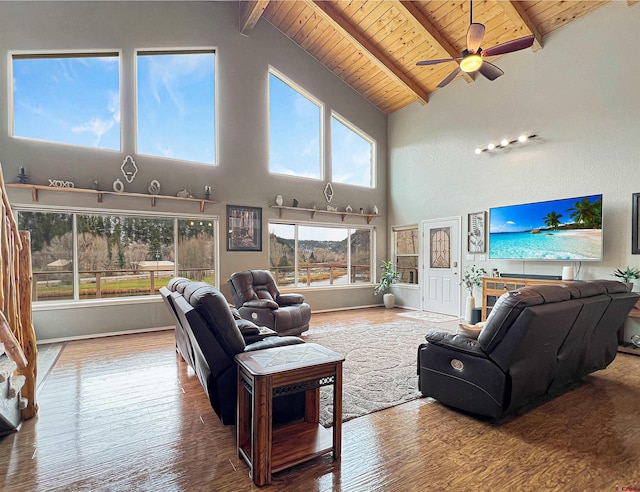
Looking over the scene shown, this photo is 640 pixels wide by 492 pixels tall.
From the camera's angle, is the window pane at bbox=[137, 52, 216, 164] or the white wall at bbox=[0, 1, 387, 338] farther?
the window pane at bbox=[137, 52, 216, 164]

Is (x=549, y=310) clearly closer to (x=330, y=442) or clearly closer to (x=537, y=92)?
(x=330, y=442)

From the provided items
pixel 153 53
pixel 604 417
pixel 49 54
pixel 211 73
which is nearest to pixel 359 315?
pixel 604 417

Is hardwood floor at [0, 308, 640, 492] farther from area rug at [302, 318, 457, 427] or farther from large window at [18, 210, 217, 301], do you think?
large window at [18, 210, 217, 301]

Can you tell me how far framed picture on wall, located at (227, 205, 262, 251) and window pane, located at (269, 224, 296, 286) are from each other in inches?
12.9

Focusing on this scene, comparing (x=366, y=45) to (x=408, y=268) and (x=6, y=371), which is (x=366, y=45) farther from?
(x=6, y=371)

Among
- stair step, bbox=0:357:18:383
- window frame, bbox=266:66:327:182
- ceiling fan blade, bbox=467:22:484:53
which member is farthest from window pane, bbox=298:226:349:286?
stair step, bbox=0:357:18:383

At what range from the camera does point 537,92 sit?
536 cm

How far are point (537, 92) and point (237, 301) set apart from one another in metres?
5.83

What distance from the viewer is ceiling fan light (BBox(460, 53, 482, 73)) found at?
356cm

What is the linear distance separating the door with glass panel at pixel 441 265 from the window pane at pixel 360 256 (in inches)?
51.4

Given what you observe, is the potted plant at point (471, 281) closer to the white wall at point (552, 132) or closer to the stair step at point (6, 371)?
the white wall at point (552, 132)

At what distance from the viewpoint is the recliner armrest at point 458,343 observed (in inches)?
94.9

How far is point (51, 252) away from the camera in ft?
15.7

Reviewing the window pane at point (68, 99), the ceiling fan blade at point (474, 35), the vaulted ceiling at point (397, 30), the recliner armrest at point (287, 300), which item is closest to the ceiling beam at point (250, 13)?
the vaulted ceiling at point (397, 30)
